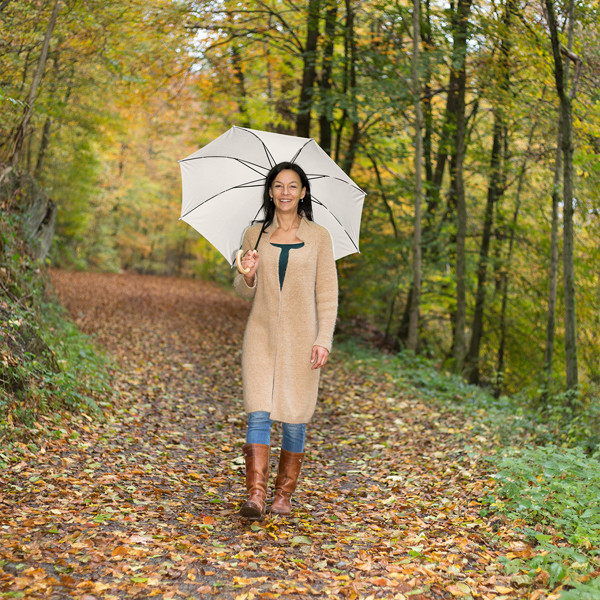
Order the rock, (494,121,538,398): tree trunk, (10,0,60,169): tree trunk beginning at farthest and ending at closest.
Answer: (494,121,538,398): tree trunk < the rock < (10,0,60,169): tree trunk

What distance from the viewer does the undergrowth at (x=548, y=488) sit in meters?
3.22

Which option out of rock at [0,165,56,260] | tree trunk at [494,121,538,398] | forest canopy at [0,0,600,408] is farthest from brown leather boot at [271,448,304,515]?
tree trunk at [494,121,538,398]

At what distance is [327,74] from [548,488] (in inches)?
393

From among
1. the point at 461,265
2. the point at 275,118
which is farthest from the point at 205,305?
the point at 461,265

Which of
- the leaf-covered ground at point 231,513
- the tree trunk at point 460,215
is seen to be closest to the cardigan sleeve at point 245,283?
the leaf-covered ground at point 231,513

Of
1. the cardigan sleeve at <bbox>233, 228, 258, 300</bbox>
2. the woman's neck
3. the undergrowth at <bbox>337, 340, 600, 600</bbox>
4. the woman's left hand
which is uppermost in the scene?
the woman's neck

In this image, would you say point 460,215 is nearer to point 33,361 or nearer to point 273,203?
point 273,203

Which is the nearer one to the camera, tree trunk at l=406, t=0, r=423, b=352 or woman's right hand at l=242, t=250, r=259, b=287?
woman's right hand at l=242, t=250, r=259, b=287

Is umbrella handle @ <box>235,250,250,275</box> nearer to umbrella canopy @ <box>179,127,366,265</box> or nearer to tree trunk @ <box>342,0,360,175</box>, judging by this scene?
umbrella canopy @ <box>179,127,366,265</box>

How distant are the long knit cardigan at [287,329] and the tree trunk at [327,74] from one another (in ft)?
23.2

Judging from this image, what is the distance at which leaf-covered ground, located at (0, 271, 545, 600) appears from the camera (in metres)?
3.10

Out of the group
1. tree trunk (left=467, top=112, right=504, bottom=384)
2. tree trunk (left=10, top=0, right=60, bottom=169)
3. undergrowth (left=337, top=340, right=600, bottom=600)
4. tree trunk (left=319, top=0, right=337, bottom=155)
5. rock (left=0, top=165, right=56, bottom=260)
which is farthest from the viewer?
tree trunk (left=467, top=112, right=504, bottom=384)

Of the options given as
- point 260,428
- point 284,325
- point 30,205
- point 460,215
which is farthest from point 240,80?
point 260,428

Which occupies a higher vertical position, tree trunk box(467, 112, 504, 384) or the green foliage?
tree trunk box(467, 112, 504, 384)
